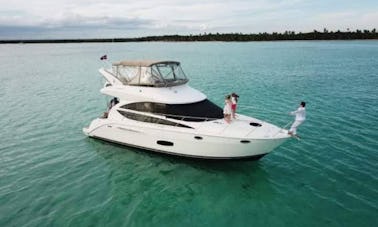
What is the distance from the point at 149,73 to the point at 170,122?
2.87 m

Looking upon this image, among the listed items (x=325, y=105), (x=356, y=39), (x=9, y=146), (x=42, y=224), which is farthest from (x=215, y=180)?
(x=356, y=39)

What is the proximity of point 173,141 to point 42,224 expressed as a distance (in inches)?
233

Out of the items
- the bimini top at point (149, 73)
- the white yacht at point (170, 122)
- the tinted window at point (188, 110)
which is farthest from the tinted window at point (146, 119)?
the bimini top at point (149, 73)

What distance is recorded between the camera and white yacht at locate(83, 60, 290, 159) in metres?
13.3

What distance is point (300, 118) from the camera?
13023 millimetres

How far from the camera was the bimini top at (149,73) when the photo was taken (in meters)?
15.6

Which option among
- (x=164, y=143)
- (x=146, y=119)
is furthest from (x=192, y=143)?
(x=146, y=119)

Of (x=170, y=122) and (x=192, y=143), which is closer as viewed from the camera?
(x=192, y=143)

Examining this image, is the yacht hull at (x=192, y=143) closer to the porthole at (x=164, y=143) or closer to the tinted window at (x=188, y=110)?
the porthole at (x=164, y=143)

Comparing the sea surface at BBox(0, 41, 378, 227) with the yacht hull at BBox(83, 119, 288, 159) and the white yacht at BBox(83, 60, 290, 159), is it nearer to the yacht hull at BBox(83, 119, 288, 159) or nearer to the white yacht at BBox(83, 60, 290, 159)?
the yacht hull at BBox(83, 119, 288, 159)

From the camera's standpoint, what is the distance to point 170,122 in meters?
14.4

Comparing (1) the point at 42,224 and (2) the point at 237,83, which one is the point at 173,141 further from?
(2) the point at 237,83

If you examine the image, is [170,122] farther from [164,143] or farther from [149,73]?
[149,73]

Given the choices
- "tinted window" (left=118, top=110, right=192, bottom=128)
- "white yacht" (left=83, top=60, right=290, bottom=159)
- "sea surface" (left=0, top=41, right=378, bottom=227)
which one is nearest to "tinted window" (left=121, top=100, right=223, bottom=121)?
"white yacht" (left=83, top=60, right=290, bottom=159)
